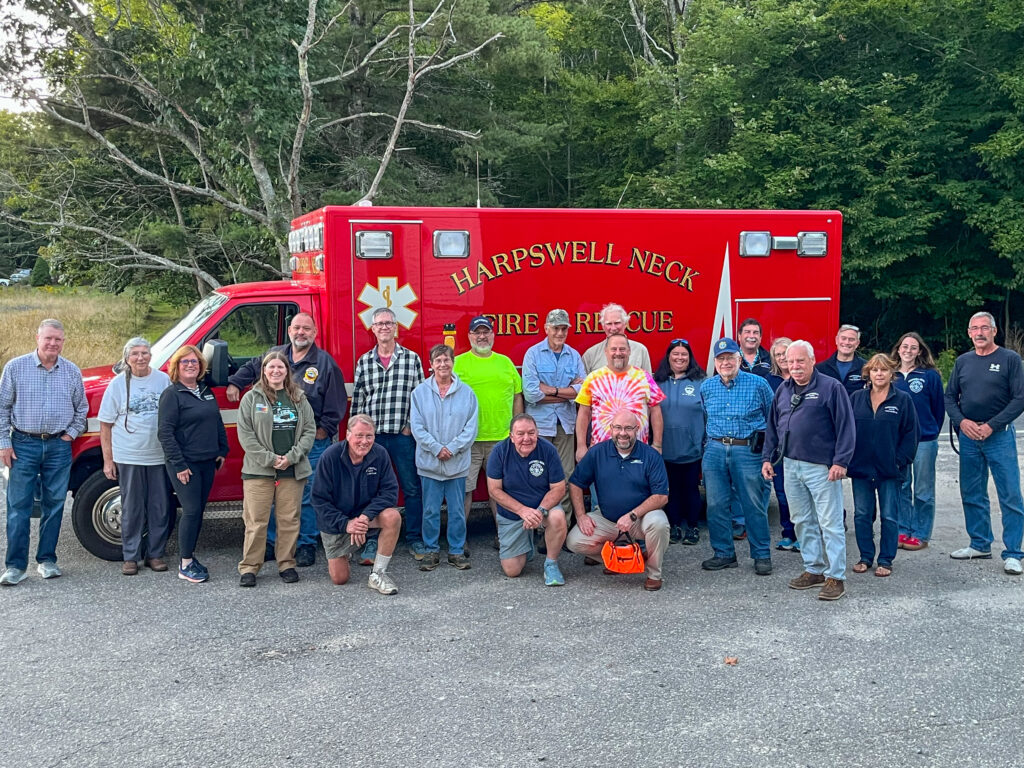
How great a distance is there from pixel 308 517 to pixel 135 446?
52.3 inches

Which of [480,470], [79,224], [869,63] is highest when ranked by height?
[869,63]

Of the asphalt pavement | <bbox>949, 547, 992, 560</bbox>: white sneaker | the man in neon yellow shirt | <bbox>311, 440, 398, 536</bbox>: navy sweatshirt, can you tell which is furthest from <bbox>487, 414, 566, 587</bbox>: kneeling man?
<bbox>949, 547, 992, 560</bbox>: white sneaker

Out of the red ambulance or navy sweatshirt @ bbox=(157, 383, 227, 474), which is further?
the red ambulance

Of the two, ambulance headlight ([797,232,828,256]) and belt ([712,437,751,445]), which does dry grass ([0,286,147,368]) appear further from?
belt ([712,437,751,445])

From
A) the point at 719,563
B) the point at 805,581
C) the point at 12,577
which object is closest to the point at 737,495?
the point at 719,563

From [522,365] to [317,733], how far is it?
3.84m

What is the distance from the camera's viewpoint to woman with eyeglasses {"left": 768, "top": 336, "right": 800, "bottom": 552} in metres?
A: 7.34

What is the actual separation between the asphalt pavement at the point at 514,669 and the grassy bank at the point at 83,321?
11.7 meters

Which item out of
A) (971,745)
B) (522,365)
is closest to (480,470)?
(522,365)

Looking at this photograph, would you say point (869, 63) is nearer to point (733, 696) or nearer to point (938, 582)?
point (938, 582)

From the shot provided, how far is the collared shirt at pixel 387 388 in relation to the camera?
7062 mm

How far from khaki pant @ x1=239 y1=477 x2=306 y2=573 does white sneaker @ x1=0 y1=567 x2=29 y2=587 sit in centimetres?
151

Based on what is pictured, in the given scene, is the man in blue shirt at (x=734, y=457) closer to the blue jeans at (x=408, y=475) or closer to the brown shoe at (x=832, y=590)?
the brown shoe at (x=832, y=590)

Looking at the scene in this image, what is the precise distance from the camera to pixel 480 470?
24.7ft
